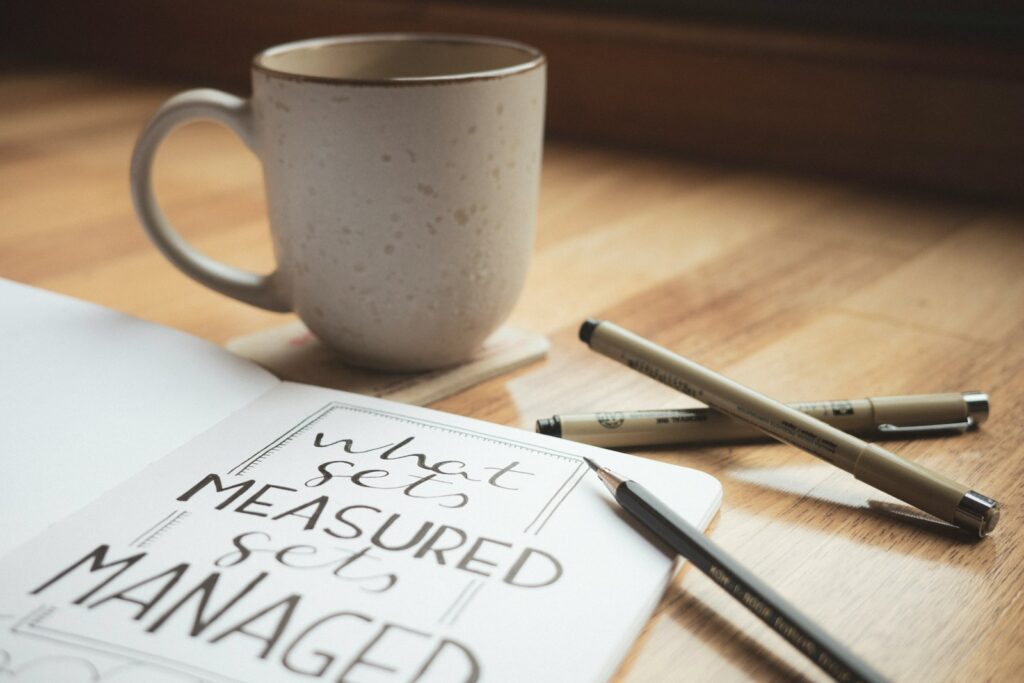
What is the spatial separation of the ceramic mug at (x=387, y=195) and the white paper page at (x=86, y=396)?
0.06 m

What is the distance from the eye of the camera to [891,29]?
897 millimetres

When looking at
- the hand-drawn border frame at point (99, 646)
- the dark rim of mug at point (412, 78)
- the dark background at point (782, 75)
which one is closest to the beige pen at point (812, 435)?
the dark rim of mug at point (412, 78)

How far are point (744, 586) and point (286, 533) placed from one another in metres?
0.17

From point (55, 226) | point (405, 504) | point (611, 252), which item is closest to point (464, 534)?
point (405, 504)

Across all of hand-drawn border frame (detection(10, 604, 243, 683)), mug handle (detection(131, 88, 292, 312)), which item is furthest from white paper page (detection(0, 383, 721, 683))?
mug handle (detection(131, 88, 292, 312))

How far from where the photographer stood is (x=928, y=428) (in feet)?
1.53

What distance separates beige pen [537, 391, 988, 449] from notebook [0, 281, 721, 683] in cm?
2

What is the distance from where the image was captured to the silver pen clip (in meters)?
0.46

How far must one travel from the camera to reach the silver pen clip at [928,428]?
1.52ft

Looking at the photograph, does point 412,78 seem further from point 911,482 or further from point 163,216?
point 911,482

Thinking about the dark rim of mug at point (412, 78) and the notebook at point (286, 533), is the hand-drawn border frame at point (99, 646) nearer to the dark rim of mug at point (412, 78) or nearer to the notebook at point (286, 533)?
the notebook at point (286, 533)

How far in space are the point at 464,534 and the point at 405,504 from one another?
33 millimetres

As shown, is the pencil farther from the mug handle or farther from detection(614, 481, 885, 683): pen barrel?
the mug handle

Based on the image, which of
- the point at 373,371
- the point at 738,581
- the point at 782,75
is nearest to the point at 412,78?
the point at 373,371
